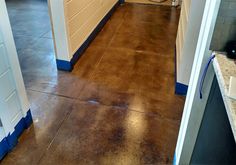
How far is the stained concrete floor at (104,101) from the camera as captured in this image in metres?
1.70

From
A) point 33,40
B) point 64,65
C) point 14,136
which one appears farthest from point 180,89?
point 33,40

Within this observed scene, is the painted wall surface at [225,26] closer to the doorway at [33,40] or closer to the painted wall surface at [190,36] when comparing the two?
the painted wall surface at [190,36]

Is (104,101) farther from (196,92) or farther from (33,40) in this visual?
(33,40)

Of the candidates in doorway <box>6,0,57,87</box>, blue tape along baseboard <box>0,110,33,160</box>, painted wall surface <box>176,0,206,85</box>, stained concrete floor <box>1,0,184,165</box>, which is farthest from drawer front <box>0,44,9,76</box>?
painted wall surface <box>176,0,206,85</box>

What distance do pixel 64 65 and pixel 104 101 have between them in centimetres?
70

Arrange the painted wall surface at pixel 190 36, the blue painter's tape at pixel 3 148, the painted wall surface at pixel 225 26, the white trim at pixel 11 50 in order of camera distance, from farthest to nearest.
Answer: the painted wall surface at pixel 190 36 → the blue painter's tape at pixel 3 148 → the white trim at pixel 11 50 → the painted wall surface at pixel 225 26

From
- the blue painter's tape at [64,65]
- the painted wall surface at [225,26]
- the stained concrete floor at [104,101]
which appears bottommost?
the stained concrete floor at [104,101]

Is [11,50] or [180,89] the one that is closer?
[11,50]

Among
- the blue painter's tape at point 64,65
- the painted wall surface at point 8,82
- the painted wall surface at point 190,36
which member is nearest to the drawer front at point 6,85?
the painted wall surface at point 8,82

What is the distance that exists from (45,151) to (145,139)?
75 centimetres

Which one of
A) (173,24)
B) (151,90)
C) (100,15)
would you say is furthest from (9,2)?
(151,90)

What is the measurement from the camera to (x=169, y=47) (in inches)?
120

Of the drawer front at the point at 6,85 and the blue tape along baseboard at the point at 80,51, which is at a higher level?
the drawer front at the point at 6,85

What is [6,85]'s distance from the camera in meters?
1.55
